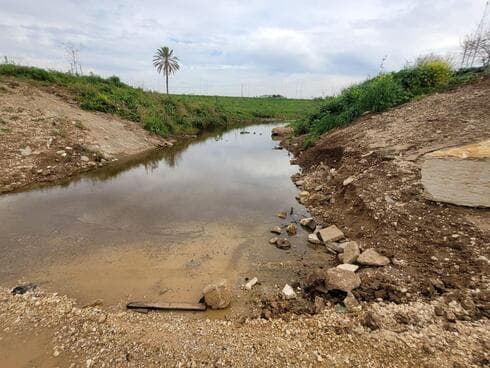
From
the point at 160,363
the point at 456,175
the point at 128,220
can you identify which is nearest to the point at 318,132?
the point at 456,175

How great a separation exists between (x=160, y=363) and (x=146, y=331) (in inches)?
20.2

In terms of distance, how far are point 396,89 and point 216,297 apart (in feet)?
36.7

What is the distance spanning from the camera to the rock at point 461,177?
433 centimetres

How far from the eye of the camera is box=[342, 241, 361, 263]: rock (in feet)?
14.1

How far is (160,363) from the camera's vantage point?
8.64 ft

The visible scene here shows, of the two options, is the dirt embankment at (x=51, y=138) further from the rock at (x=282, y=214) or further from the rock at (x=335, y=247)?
the rock at (x=335, y=247)

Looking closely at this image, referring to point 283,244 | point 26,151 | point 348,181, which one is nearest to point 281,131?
point 348,181

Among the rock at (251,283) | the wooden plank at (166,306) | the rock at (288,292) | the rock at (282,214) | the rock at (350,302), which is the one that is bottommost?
the wooden plank at (166,306)

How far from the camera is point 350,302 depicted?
3371 millimetres

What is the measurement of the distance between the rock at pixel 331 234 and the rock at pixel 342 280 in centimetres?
129

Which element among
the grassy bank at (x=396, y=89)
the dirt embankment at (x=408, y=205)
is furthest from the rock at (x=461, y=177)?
the grassy bank at (x=396, y=89)

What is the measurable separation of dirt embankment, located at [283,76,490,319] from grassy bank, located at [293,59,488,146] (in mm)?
1132

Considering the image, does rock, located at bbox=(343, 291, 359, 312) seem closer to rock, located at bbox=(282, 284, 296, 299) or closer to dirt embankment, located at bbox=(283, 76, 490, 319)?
dirt embankment, located at bbox=(283, 76, 490, 319)

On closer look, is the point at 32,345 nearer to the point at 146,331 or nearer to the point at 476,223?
the point at 146,331
